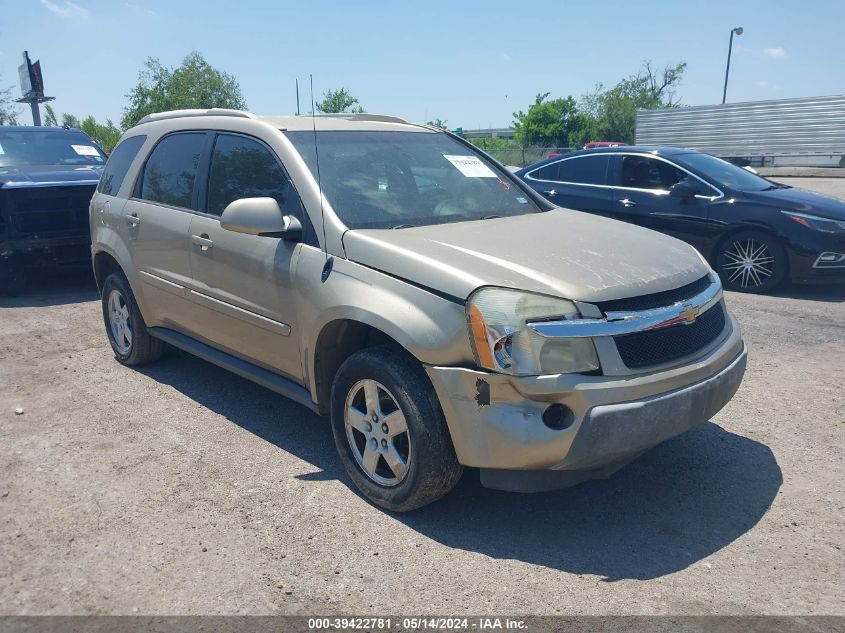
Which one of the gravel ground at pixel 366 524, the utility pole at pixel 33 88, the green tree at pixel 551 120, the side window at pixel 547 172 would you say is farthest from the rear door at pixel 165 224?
the green tree at pixel 551 120

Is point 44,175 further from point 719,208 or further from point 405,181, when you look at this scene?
point 719,208

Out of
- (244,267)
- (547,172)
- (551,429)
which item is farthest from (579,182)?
(551,429)

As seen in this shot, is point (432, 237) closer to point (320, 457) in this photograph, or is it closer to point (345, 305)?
point (345, 305)

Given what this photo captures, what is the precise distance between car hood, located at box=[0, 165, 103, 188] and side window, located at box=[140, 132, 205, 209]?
3767 millimetres

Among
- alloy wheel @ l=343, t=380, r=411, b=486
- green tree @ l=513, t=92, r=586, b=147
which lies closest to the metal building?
green tree @ l=513, t=92, r=586, b=147

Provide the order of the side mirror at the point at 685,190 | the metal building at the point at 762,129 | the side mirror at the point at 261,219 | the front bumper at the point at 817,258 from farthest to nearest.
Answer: the metal building at the point at 762,129, the side mirror at the point at 685,190, the front bumper at the point at 817,258, the side mirror at the point at 261,219

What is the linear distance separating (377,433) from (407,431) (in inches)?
10.0

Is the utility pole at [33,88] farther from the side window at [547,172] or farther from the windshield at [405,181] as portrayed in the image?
the windshield at [405,181]

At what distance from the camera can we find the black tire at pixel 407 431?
322cm

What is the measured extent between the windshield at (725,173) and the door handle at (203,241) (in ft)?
20.3

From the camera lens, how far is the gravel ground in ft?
9.49

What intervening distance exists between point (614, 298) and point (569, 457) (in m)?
0.69

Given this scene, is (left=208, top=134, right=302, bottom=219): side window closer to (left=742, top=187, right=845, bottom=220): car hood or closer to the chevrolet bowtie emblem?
the chevrolet bowtie emblem

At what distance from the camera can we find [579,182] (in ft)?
Result: 30.9
